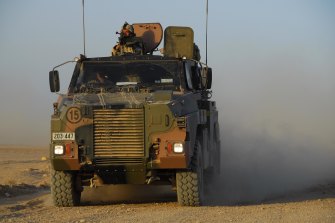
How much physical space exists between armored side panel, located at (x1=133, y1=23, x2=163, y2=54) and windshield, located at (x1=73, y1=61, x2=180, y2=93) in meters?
2.66

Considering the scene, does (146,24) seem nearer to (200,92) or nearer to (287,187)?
(200,92)

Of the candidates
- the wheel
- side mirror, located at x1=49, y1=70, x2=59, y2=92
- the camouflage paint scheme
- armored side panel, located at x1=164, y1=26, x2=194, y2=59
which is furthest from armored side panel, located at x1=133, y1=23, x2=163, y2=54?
the wheel

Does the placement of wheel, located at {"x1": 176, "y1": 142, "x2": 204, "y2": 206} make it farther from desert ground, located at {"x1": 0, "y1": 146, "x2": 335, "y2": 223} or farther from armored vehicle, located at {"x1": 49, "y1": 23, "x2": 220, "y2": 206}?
desert ground, located at {"x1": 0, "y1": 146, "x2": 335, "y2": 223}

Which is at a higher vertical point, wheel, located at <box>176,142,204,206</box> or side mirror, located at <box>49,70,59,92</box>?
side mirror, located at <box>49,70,59,92</box>

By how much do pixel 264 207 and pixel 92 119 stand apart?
2.67 m

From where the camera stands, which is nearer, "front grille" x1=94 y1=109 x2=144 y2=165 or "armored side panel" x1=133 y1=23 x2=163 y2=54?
"front grille" x1=94 y1=109 x2=144 y2=165

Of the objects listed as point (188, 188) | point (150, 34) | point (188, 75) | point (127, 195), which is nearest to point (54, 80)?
point (188, 75)

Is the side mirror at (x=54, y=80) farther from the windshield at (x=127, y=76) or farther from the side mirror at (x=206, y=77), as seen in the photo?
the side mirror at (x=206, y=77)

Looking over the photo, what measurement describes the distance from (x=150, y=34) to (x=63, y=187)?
4.75 meters

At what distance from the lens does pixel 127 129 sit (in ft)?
42.0

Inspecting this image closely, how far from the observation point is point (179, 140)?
501 inches

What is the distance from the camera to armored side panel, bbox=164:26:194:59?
1700cm

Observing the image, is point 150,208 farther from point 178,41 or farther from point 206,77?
point 178,41

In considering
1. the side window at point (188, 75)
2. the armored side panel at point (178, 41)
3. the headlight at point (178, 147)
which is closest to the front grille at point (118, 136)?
the headlight at point (178, 147)
